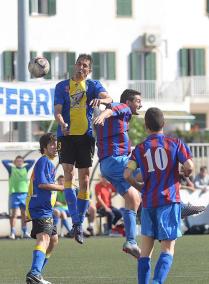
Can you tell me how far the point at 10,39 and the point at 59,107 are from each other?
40.0m

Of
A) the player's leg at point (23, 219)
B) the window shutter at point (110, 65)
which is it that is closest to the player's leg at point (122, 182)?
the player's leg at point (23, 219)

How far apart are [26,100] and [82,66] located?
12.9 m

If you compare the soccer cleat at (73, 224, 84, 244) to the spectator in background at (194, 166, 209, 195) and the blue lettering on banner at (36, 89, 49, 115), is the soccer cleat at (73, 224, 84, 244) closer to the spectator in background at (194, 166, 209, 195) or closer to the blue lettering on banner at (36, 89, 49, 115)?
the blue lettering on banner at (36, 89, 49, 115)

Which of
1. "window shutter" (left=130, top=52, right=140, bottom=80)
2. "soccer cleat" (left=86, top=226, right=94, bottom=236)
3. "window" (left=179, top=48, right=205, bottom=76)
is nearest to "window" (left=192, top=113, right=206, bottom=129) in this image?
"window" (left=179, top=48, right=205, bottom=76)

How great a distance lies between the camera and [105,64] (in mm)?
58625

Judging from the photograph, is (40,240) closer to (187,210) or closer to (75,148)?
(75,148)

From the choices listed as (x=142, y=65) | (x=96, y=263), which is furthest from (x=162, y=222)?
(x=142, y=65)

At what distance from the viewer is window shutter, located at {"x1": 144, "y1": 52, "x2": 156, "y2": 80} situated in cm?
5906

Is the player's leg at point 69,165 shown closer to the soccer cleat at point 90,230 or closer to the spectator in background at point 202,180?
the soccer cleat at point 90,230

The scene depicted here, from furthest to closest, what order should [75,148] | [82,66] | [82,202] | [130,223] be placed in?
[82,202]
[75,148]
[82,66]
[130,223]

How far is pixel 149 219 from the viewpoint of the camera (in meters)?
13.9

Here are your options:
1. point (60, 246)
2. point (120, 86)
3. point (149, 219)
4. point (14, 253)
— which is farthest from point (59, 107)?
point (120, 86)

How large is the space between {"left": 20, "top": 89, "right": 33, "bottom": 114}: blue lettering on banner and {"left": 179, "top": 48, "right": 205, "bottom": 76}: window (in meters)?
31.0

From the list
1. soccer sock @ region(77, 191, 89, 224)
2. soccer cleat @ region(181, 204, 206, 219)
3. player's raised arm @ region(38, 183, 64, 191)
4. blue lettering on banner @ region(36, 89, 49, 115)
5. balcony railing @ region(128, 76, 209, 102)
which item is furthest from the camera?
balcony railing @ region(128, 76, 209, 102)
